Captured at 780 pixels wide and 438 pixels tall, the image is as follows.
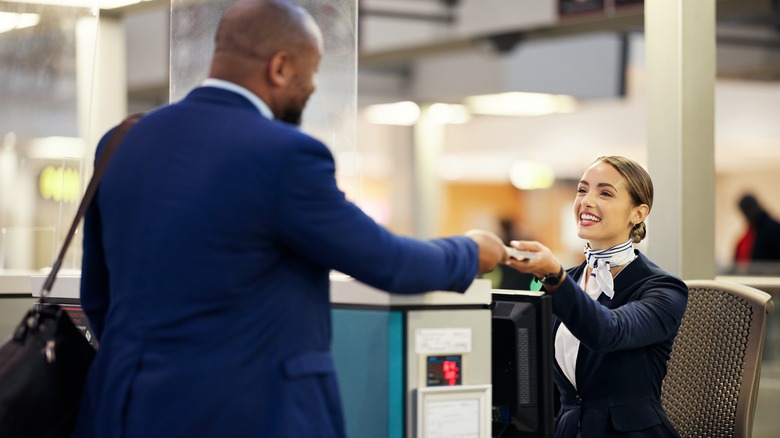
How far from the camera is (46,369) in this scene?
2422 mm

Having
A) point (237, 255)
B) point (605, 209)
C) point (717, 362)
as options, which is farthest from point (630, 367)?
point (237, 255)

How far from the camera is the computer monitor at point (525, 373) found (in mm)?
2934

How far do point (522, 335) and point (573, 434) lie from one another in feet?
1.80

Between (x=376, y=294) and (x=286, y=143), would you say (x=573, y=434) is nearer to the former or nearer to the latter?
(x=376, y=294)

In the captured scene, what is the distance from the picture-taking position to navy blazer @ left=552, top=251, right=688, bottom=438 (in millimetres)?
3266

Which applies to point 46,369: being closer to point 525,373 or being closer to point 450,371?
point 450,371

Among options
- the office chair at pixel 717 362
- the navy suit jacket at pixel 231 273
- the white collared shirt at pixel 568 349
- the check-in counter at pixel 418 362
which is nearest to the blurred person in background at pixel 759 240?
the office chair at pixel 717 362

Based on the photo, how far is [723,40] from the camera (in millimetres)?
11375

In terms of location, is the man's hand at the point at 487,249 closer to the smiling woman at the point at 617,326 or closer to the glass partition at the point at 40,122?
the smiling woman at the point at 617,326

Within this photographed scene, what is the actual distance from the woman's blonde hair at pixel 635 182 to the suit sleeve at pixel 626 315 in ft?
0.67

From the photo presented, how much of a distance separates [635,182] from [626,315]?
1.57 feet

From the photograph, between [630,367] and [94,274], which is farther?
[630,367]

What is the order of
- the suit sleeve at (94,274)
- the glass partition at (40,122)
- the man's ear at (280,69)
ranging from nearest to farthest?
the man's ear at (280,69), the suit sleeve at (94,274), the glass partition at (40,122)

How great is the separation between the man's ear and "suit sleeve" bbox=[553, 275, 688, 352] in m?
1.04
